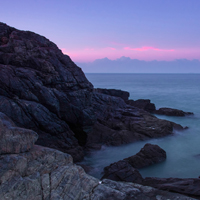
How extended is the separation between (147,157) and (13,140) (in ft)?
48.7

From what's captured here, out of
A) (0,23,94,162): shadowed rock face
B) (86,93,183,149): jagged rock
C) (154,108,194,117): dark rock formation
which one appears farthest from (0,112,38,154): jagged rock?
(154,108,194,117): dark rock formation

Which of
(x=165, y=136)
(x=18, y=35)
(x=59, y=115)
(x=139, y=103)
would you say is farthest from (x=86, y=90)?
(x=139, y=103)

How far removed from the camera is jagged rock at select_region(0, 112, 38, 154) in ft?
31.6

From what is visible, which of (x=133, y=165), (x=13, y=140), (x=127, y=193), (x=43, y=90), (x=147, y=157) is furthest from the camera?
(x=43, y=90)

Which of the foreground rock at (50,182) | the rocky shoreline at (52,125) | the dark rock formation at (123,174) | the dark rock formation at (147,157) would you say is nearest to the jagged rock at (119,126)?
the rocky shoreline at (52,125)

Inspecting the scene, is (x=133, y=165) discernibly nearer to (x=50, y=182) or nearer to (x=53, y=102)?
(x=53, y=102)

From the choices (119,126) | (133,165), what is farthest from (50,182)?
(119,126)

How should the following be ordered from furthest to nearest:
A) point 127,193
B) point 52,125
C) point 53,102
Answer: point 53,102 → point 52,125 → point 127,193

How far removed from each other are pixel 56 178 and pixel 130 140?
17.8m

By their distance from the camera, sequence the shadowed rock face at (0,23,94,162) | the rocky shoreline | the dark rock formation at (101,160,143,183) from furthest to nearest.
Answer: the shadowed rock face at (0,23,94,162)
the dark rock formation at (101,160,143,183)
the rocky shoreline

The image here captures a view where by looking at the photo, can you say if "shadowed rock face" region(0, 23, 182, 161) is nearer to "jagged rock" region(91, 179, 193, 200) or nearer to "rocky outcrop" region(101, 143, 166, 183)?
"rocky outcrop" region(101, 143, 166, 183)

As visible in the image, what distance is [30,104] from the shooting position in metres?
20.0

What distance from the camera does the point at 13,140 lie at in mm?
9797

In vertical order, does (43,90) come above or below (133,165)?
above
